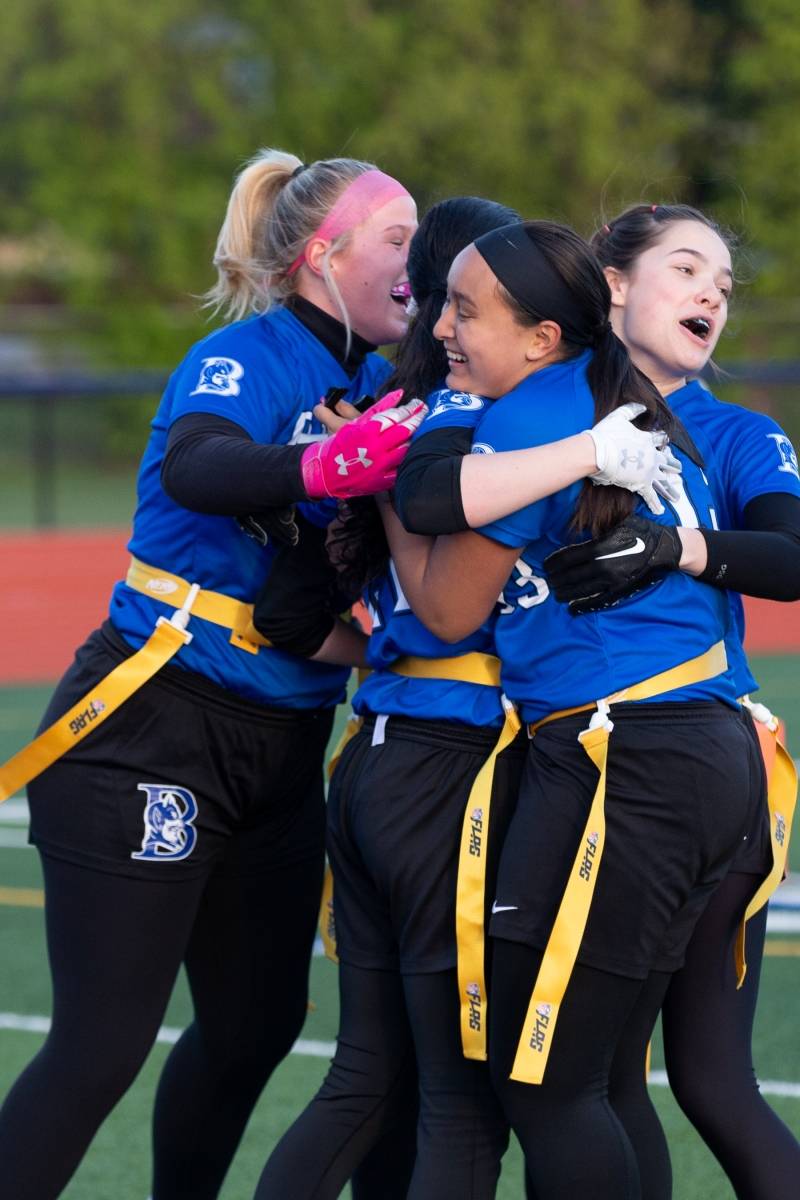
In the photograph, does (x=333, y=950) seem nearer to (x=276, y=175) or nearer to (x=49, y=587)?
(x=276, y=175)

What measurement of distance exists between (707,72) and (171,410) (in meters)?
24.6

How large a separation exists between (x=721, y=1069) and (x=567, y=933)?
580mm

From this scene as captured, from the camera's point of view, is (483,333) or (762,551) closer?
(483,333)

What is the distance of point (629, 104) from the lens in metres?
25.3

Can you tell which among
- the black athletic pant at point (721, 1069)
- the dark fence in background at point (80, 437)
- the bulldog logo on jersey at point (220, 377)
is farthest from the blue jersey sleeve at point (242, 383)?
the dark fence in background at point (80, 437)

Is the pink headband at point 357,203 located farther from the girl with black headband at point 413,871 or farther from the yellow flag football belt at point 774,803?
the yellow flag football belt at point 774,803

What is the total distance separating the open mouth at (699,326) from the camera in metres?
3.08

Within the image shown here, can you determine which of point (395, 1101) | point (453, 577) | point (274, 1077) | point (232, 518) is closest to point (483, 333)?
point (453, 577)

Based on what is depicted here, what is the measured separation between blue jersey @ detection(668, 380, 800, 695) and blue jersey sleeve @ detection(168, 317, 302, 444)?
730mm

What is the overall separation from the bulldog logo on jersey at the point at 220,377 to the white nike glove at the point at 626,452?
A: 2.54 ft

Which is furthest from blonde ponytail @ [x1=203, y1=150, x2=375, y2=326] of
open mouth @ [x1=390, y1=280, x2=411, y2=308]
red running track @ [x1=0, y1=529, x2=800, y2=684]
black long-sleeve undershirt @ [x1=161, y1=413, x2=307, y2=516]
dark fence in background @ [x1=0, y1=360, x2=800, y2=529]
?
dark fence in background @ [x1=0, y1=360, x2=800, y2=529]

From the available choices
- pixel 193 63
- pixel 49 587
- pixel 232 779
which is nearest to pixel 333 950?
pixel 232 779

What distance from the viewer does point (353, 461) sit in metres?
2.77

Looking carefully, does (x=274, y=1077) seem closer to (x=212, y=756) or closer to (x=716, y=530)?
(x=212, y=756)
